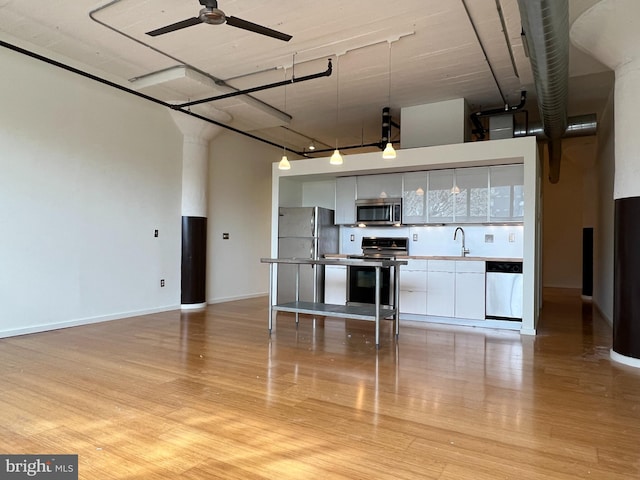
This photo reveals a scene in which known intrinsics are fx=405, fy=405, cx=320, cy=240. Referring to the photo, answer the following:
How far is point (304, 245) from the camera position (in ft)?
22.6

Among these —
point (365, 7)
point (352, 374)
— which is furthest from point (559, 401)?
point (365, 7)

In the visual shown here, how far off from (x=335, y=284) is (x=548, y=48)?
14.2 feet

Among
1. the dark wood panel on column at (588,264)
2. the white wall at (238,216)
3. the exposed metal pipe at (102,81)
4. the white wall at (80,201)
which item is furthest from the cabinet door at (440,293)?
the dark wood panel on column at (588,264)

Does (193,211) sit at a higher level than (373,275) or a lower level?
higher

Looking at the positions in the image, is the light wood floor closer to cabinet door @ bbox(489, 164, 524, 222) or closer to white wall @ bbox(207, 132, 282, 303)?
cabinet door @ bbox(489, 164, 524, 222)

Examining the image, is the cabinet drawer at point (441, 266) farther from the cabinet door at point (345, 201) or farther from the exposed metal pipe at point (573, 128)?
the exposed metal pipe at point (573, 128)

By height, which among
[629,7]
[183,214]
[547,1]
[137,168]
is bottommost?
[183,214]

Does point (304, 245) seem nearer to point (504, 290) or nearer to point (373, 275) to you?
point (373, 275)

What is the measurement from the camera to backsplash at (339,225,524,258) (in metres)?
6.03

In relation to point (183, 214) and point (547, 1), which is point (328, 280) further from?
point (547, 1)

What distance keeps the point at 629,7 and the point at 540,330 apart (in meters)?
3.81

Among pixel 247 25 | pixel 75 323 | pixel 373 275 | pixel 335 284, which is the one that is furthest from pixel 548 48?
pixel 75 323

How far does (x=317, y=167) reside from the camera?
667cm

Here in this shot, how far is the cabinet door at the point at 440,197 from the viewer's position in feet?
20.0
